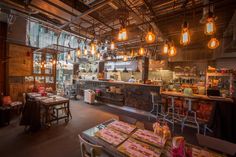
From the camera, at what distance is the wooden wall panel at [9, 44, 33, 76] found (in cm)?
491

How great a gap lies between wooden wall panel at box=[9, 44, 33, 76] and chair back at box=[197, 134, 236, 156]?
21.9ft

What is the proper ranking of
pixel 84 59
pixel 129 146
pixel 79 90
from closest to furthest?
pixel 129 146 < pixel 79 90 < pixel 84 59

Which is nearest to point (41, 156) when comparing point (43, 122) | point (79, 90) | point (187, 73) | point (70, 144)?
point (70, 144)

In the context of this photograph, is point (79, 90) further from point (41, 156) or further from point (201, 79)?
point (201, 79)

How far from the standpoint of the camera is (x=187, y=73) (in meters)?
7.89

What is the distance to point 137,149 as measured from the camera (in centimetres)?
135

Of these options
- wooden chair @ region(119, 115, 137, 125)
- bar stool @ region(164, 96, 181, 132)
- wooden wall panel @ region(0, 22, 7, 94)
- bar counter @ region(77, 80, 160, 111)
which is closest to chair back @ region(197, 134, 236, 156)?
wooden chair @ region(119, 115, 137, 125)

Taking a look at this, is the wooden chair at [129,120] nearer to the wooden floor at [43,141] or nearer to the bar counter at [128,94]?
the wooden floor at [43,141]

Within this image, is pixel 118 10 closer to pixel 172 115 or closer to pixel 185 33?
pixel 185 33

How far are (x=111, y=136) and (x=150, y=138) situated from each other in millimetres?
549

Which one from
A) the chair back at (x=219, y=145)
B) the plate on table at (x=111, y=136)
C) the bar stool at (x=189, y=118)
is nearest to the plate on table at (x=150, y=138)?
the plate on table at (x=111, y=136)

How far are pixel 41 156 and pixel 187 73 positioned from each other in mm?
8663

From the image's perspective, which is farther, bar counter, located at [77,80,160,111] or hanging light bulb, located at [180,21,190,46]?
bar counter, located at [77,80,160,111]

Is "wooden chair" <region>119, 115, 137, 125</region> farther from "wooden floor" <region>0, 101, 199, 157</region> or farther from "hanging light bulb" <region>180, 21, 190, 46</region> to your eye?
"hanging light bulb" <region>180, 21, 190, 46</region>
